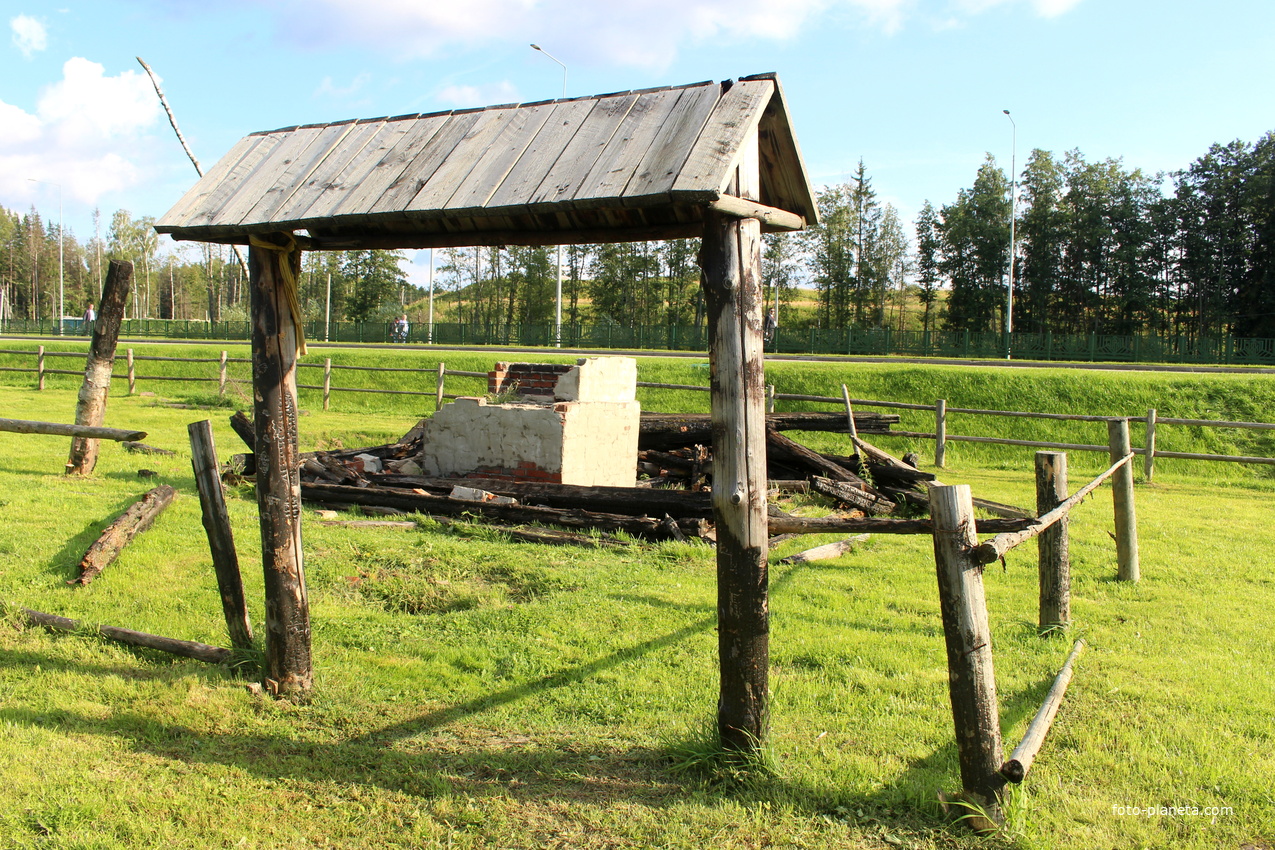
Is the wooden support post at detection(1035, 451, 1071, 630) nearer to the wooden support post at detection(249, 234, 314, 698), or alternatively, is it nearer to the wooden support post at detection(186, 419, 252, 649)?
the wooden support post at detection(249, 234, 314, 698)

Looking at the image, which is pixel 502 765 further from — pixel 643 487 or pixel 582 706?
pixel 643 487

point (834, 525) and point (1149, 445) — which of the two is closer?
point (834, 525)

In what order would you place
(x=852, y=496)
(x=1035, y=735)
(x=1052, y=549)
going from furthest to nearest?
1. (x=852, y=496)
2. (x=1052, y=549)
3. (x=1035, y=735)

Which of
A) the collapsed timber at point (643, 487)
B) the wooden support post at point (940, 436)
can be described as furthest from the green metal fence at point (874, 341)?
the collapsed timber at point (643, 487)

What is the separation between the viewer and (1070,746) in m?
3.83

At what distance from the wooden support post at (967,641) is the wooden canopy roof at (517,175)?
148 cm

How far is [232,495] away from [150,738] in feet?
18.9

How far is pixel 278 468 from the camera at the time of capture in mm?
4195

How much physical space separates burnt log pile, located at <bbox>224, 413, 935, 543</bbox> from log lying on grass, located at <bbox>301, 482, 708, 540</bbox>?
0.01 metres

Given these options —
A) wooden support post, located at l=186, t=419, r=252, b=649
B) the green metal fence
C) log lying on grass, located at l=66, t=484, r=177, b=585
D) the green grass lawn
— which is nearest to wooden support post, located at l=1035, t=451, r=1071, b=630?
the green grass lawn

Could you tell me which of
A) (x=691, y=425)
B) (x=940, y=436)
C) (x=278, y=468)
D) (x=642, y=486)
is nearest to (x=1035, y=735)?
(x=278, y=468)

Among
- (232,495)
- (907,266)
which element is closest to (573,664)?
(232,495)

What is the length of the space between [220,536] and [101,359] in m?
6.42

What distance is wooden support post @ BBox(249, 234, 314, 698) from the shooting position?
163 inches
